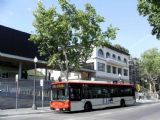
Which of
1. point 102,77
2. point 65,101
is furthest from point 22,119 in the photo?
point 102,77

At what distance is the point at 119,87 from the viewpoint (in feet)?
131

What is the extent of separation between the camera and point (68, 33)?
40.3 m

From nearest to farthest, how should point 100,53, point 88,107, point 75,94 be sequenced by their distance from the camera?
point 75,94 → point 88,107 → point 100,53

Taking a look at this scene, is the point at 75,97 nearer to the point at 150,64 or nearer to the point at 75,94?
the point at 75,94

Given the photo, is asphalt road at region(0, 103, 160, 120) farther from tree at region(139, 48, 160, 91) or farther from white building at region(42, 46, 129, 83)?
tree at region(139, 48, 160, 91)

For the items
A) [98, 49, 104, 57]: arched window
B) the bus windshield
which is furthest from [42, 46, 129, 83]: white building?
the bus windshield

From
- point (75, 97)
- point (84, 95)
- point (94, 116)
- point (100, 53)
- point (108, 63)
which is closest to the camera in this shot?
point (94, 116)

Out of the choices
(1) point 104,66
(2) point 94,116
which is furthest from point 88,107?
(1) point 104,66

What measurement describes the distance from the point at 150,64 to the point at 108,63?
21483 millimetres

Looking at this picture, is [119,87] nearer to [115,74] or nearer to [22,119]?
[22,119]

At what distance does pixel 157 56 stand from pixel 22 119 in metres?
70.6

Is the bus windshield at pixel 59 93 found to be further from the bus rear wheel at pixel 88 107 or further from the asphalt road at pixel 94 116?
the bus rear wheel at pixel 88 107

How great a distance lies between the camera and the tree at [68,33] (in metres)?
39.6

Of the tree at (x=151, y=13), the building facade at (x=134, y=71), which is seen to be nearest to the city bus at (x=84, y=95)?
the tree at (x=151, y=13)
